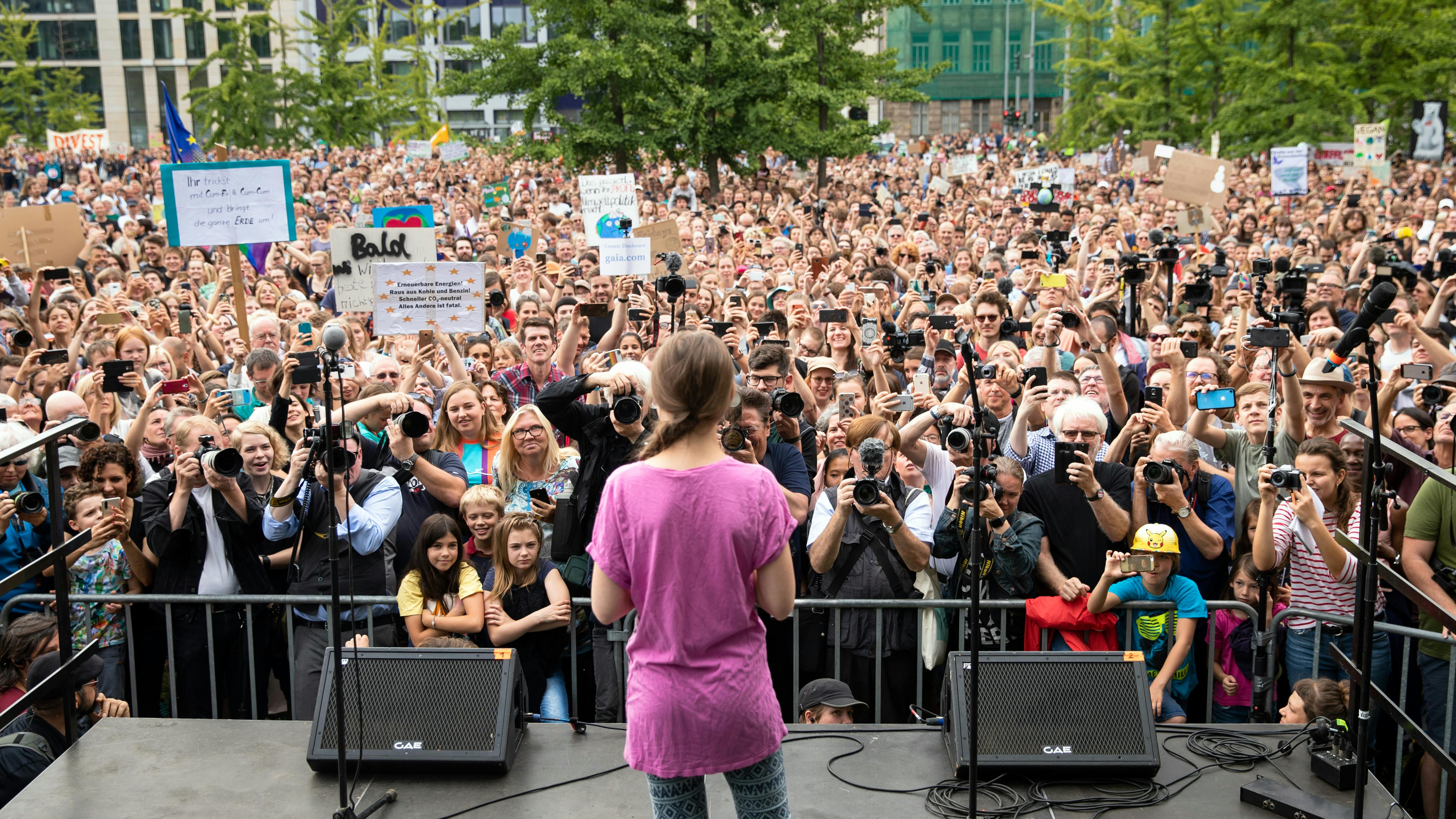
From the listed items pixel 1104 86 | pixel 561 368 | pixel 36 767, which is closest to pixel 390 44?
pixel 1104 86

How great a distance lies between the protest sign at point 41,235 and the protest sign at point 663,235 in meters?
5.70

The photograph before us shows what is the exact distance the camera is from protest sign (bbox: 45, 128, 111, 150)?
38.5m

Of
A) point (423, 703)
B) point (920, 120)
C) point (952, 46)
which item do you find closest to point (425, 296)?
point (423, 703)

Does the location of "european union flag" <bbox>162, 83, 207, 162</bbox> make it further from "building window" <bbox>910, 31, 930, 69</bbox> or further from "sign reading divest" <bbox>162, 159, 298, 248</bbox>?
"building window" <bbox>910, 31, 930, 69</bbox>

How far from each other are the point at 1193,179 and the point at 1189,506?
10638 mm

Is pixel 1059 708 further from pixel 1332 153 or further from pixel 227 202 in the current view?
pixel 1332 153

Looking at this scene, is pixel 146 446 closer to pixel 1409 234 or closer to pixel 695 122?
pixel 1409 234

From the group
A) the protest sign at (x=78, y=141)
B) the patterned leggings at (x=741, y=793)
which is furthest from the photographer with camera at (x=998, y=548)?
the protest sign at (x=78, y=141)

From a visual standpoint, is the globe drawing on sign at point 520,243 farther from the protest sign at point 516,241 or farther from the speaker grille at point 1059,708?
the speaker grille at point 1059,708

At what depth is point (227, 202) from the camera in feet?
33.5

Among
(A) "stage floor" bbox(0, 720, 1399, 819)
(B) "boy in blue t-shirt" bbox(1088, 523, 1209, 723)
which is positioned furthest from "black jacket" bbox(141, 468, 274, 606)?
(B) "boy in blue t-shirt" bbox(1088, 523, 1209, 723)

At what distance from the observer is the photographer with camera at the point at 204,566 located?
568cm

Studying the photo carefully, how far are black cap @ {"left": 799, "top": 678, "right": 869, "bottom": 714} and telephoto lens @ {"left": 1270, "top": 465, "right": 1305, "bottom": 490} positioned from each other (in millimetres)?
1852

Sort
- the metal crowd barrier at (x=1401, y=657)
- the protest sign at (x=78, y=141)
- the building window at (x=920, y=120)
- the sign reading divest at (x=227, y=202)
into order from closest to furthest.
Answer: the metal crowd barrier at (x=1401, y=657) → the sign reading divest at (x=227, y=202) → the protest sign at (x=78, y=141) → the building window at (x=920, y=120)
